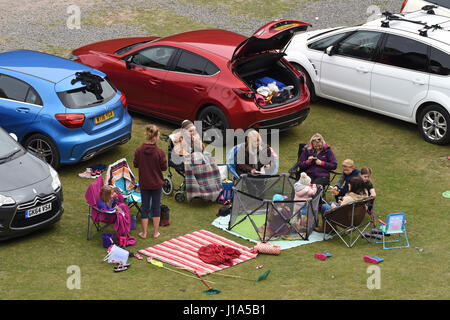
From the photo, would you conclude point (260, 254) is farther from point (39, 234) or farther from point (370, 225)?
point (39, 234)

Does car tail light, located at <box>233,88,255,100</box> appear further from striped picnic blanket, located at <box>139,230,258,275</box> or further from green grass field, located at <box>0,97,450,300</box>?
striped picnic blanket, located at <box>139,230,258,275</box>

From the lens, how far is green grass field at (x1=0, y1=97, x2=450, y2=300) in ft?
25.6

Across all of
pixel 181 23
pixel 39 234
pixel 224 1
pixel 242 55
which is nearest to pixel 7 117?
pixel 39 234

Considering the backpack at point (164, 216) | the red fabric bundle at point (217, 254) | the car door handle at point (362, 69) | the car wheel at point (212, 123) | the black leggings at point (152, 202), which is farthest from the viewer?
the car door handle at point (362, 69)

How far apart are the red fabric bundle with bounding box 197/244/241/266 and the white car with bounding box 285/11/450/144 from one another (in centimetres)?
535

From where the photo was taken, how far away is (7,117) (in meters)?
11.3

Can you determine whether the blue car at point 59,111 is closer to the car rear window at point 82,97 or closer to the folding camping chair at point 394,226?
the car rear window at point 82,97

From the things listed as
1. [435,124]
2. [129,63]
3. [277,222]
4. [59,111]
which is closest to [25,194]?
[59,111]

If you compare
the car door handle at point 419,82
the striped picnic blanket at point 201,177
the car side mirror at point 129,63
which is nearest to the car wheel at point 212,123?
the car side mirror at point 129,63

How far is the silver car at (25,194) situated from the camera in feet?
29.0

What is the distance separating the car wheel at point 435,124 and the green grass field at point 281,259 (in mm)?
244

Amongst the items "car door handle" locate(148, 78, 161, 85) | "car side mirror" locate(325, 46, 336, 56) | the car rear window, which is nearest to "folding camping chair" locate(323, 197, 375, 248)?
the car rear window

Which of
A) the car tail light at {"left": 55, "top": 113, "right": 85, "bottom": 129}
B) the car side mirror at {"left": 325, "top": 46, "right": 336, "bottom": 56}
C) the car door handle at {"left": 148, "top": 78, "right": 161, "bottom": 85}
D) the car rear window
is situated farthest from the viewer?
the car side mirror at {"left": 325, "top": 46, "right": 336, "bottom": 56}

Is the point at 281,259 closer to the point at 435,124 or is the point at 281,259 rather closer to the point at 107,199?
the point at 107,199
